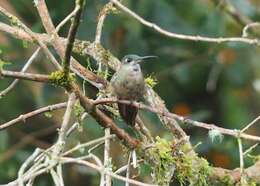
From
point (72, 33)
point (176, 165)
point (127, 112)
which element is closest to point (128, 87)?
point (127, 112)

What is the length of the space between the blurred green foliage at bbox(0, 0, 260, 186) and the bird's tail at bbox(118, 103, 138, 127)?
6.51 ft

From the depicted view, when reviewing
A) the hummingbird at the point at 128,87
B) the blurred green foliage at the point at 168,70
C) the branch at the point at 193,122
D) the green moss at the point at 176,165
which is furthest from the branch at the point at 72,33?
the blurred green foliage at the point at 168,70

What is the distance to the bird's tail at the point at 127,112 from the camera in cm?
359

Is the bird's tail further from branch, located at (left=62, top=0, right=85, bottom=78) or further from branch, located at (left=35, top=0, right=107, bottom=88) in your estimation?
branch, located at (left=62, top=0, right=85, bottom=78)

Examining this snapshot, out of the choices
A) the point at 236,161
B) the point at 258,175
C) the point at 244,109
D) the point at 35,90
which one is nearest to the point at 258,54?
the point at 244,109

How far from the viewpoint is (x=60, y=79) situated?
10.5 ft

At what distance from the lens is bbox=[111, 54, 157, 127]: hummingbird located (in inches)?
139

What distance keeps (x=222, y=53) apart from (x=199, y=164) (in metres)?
3.25

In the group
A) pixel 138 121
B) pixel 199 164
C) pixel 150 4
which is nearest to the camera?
pixel 199 164

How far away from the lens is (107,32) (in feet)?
19.4

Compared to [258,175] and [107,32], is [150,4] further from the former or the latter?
[258,175]

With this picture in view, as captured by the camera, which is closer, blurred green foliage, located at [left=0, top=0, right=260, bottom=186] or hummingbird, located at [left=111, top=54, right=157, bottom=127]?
hummingbird, located at [left=111, top=54, right=157, bottom=127]

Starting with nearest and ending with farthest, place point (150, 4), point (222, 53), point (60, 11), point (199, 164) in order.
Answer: point (199, 164) → point (60, 11) → point (150, 4) → point (222, 53)

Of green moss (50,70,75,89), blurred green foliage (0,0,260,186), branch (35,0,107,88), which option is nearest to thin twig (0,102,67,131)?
green moss (50,70,75,89)
